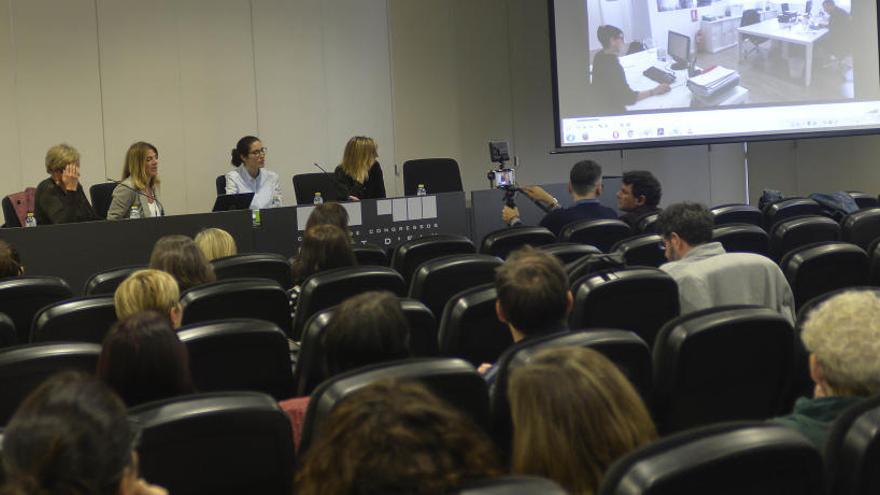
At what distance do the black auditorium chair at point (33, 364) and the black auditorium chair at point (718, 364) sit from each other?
4.94 ft

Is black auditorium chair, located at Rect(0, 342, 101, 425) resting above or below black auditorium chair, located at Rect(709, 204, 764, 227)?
below

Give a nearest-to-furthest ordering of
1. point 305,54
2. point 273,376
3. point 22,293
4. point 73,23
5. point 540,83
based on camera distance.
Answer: point 273,376
point 22,293
point 73,23
point 305,54
point 540,83

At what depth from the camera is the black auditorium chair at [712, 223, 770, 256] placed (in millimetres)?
5121

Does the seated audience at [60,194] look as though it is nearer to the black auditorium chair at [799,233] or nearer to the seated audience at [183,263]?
the seated audience at [183,263]

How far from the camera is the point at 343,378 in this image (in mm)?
2156

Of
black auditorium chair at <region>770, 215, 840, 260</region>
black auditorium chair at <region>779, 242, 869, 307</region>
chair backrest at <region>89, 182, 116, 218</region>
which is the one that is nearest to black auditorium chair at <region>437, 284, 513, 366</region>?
black auditorium chair at <region>779, 242, 869, 307</region>

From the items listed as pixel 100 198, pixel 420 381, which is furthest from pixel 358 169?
pixel 420 381

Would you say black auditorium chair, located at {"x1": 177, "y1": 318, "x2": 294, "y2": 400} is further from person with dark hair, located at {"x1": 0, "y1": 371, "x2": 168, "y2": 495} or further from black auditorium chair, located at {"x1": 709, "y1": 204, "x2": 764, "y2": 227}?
black auditorium chair, located at {"x1": 709, "y1": 204, "x2": 764, "y2": 227}

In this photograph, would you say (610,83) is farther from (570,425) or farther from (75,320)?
(570,425)

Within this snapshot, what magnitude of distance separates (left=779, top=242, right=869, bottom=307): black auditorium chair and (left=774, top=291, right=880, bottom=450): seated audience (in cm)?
201

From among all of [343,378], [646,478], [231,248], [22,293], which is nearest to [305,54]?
[231,248]

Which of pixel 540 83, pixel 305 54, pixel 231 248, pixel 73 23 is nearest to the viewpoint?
pixel 231 248

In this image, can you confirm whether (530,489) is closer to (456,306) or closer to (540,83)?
(456,306)

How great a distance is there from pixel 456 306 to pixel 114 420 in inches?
73.7
